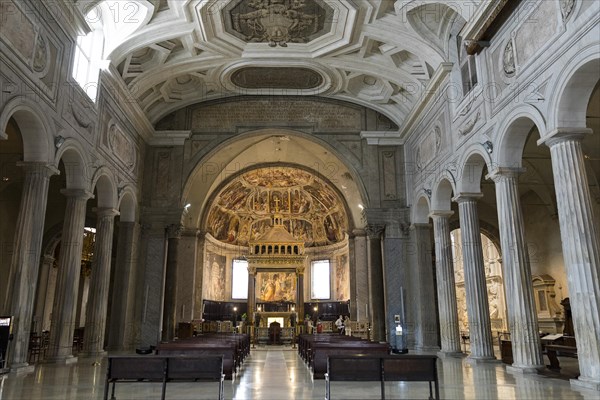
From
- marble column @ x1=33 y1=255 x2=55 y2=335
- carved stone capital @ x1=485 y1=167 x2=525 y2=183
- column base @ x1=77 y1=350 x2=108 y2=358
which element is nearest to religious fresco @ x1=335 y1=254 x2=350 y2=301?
marble column @ x1=33 y1=255 x2=55 y2=335

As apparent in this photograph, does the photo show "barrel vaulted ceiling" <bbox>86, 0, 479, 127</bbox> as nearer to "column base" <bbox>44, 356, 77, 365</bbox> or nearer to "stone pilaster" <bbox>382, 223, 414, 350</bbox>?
"stone pilaster" <bbox>382, 223, 414, 350</bbox>

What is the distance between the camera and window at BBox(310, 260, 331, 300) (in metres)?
32.4

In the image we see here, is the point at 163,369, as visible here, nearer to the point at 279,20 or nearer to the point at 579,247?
the point at 579,247

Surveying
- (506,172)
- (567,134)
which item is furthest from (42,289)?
(567,134)

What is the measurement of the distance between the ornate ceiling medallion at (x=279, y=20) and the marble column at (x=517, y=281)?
7497 mm

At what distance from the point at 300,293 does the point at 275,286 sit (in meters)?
2.29

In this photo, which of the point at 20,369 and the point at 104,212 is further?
the point at 104,212

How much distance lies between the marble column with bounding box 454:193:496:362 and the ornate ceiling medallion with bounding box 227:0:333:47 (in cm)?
712

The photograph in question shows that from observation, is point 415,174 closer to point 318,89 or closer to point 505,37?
point 318,89

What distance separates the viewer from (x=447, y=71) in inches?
565

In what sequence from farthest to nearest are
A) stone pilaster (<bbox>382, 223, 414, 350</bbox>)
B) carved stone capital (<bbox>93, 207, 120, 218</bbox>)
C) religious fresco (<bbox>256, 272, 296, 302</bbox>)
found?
religious fresco (<bbox>256, 272, 296, 302</bbox>) → stone pilaster (<bbox>382, 223, 414, 350</bbox>) → carved stone capital (<bbox>93, 207, 120, 218</bbox>)

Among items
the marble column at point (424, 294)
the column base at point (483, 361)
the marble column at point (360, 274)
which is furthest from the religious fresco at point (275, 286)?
the column base at point (483, 361)

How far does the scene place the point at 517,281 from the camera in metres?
10.6

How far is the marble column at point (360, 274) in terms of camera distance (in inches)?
892
